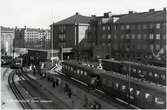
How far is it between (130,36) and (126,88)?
3468cm

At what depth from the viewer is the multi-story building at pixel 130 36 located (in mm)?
53406

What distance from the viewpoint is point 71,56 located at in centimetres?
6962

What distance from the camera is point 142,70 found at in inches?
1464

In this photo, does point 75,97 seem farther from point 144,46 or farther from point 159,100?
point 144,46

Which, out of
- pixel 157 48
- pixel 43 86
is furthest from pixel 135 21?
pixel 43 86

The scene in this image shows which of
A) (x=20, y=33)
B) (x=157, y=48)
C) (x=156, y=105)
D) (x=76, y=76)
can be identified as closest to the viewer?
(x=156, y=105)

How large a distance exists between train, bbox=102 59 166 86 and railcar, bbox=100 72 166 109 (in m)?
1.75

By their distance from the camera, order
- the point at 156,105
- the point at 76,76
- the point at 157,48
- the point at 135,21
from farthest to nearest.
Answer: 1. the point at 135,21
2. the point at 157,48
3. the point at 76,76
4. the point at 156,105

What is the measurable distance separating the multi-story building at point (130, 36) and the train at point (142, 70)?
746cm

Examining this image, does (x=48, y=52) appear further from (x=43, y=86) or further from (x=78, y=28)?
(x=43, y=86)

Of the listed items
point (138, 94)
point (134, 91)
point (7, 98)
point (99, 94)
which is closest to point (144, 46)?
point (99, 94)

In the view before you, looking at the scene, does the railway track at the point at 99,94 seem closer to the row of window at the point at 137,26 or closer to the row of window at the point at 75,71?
the row of window at the point at 75,71

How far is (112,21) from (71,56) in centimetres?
1433

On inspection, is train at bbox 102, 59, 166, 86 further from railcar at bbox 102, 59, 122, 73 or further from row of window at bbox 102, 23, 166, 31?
row of window at bbox 102, 23, 166, 31
